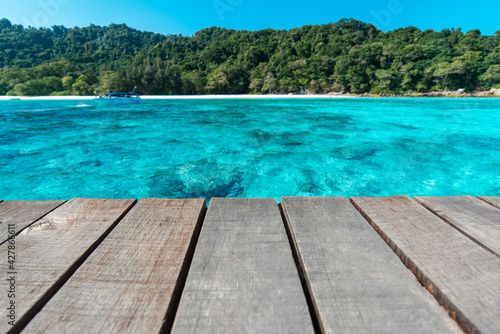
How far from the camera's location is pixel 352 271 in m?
0.76

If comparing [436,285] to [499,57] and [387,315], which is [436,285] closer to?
[387,315]

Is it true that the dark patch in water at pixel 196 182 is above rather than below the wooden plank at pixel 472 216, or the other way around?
below

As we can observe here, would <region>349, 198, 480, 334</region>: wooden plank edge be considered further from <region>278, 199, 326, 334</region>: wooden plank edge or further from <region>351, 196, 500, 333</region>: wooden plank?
<region>278, 199, 326, 334</region>: wooden plank edge

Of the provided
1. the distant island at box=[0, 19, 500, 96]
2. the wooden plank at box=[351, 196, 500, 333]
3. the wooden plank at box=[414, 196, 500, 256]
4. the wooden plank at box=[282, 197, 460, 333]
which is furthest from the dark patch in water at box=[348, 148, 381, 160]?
the distant island at box=[0, 19, 500, 96]

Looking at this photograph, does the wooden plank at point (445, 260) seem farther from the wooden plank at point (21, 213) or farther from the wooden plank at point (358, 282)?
the wooden plank at point (21, 213)

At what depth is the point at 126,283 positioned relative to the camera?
72 cm

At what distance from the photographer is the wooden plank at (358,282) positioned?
23.3 inches

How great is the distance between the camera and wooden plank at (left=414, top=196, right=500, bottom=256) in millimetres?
963

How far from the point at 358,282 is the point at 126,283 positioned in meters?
0.71

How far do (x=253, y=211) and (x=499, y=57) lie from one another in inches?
2839

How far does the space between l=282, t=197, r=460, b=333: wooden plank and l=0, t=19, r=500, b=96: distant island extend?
57887mm

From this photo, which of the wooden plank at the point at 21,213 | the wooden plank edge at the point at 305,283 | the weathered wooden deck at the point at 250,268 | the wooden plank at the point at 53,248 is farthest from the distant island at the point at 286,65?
the wooden plank edge at the point at 305,283

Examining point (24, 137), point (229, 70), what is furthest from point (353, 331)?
point (229, 70)

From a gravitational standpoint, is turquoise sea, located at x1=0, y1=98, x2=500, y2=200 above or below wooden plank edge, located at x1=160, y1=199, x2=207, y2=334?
below
